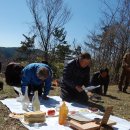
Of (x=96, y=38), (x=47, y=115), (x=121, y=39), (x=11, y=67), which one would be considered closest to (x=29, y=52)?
(x=96, y=38)

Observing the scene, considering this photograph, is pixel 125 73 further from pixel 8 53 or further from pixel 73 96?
pixel 8 53

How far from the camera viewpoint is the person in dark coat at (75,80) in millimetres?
7301

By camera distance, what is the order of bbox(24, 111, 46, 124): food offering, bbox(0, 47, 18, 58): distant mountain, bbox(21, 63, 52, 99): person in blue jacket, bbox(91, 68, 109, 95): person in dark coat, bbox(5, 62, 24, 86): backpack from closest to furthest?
1. bbox(24, 111, 46, 124): food offering
2. bbox(21, 63, 52, 99): person in blue jacket
3. bbox(91, 68, 109, 95): person in dark coat
4. bbox(5, 62, 24, 86): backpack
5. bbox(0, 47, 18, 58): distant mountain

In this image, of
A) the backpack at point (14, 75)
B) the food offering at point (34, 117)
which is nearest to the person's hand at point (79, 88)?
the food offering at point (34, 117)

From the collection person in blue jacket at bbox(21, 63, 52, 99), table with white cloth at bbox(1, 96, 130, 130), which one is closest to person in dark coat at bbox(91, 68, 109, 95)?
table with white cloth at bbox(1, 96, 130, 130)

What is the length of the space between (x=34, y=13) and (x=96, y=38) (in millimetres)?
5761

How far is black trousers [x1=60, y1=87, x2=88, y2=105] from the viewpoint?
7.44 meters

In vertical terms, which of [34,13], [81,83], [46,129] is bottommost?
[46,129]

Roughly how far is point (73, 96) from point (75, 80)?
0.42 meters

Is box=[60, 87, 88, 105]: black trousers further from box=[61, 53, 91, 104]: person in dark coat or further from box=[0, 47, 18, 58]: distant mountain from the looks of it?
box=[0, 47, 18, 58]: distant mountain

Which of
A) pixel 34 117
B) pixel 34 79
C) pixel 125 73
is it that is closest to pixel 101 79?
pixel 125 73

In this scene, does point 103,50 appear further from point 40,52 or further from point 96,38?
point 40,52

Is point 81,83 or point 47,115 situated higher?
point 81,83

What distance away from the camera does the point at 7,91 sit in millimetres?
8859
